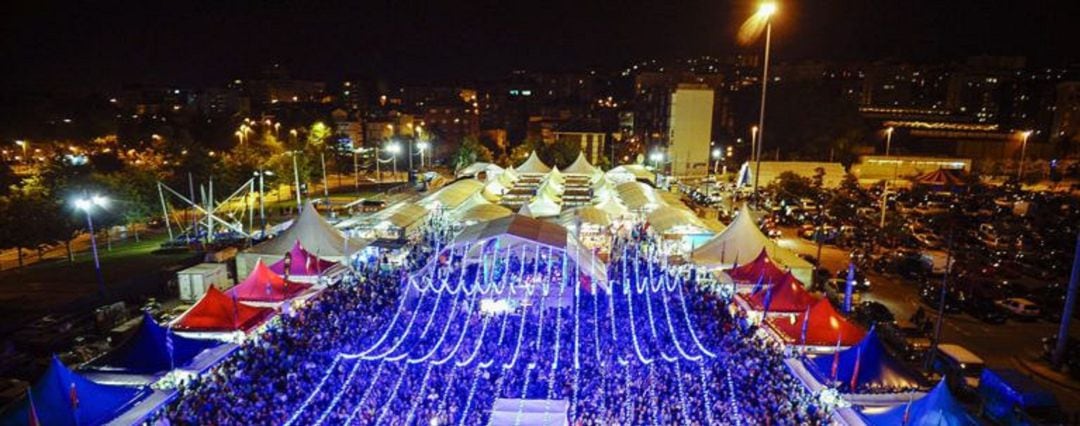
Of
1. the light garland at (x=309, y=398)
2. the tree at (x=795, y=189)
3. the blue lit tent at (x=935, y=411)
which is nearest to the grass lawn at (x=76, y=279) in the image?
the light garland at (x=309, y=398)

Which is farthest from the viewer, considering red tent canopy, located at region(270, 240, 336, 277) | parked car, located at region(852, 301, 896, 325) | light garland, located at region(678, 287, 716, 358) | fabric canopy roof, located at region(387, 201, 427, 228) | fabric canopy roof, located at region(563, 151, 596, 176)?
fabric canopy roof, located at region(563, 151, 596, 176)

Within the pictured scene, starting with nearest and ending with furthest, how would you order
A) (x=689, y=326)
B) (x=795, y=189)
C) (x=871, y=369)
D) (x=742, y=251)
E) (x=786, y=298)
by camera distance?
(x=871, y=369), (x=689, y=326), (x=786, y=298), (x=742, y=251), (x=795, y=189)

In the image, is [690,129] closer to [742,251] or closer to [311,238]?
[742,251]

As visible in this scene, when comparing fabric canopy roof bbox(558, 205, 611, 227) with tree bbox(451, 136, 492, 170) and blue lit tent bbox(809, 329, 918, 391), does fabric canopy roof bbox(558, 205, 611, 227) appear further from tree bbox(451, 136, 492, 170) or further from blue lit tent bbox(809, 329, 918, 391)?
tree bbox(451, 136, 492, 170)

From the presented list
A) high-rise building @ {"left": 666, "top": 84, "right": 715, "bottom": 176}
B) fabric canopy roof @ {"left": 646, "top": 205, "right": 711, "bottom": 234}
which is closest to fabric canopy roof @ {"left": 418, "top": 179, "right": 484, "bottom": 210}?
fabric canopy roof @ {"left": 646, "top": 205, "right": 711, "bottom": 234}

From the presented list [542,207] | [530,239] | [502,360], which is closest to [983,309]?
[530,239]

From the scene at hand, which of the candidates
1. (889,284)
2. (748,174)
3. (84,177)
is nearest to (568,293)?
(889,284)
